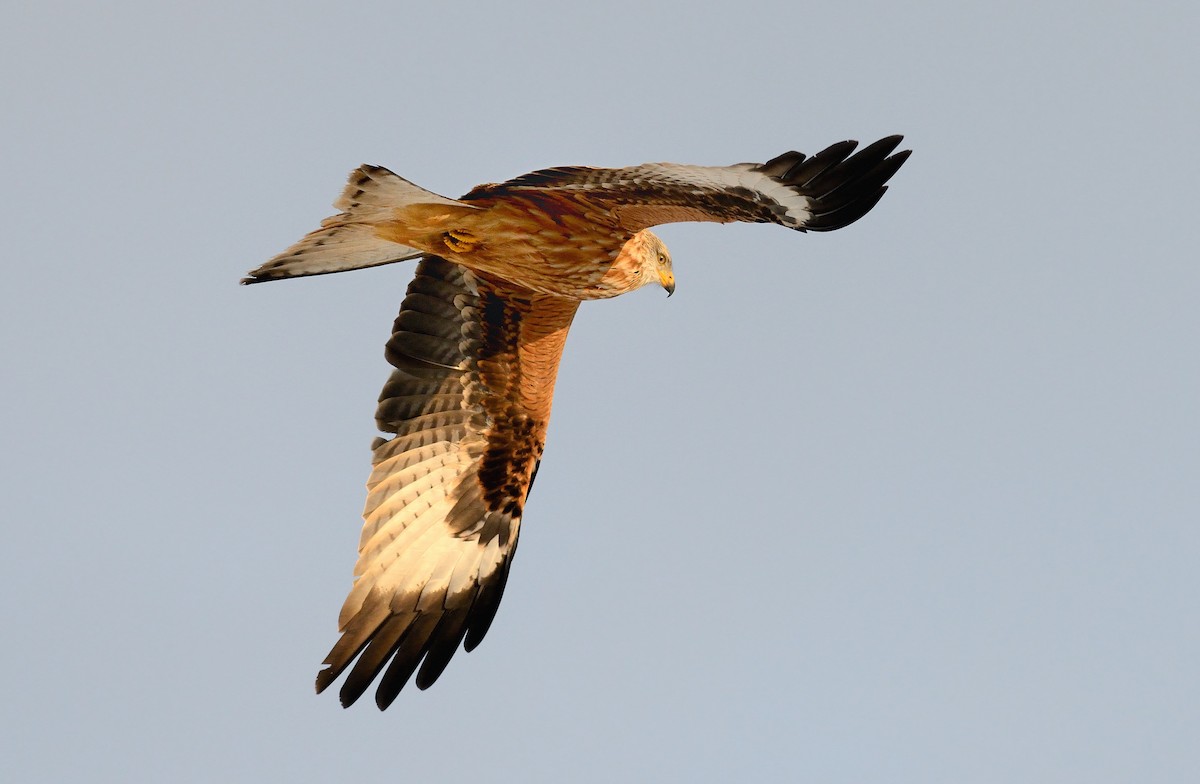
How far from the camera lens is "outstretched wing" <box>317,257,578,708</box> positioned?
9.12 metres

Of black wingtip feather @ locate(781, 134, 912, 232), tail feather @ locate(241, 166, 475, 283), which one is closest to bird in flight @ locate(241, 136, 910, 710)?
tail feather @ locate(241, 166, 475, 283)

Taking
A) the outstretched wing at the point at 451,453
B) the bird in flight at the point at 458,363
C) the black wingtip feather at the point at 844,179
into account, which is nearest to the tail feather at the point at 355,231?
the bird in flight at the point at 458,363

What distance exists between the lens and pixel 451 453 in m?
9.49

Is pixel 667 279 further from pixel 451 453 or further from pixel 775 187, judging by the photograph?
pixel 775 187

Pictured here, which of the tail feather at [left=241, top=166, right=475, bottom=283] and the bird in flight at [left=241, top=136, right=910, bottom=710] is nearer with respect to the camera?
the tail feather at [left=241, top=166, right=475, bottom=283]

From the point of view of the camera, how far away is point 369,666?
884 cm

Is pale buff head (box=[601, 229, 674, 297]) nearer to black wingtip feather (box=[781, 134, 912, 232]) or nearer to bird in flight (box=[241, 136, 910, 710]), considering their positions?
bird in flight (box=[241, 136, 910, 710])

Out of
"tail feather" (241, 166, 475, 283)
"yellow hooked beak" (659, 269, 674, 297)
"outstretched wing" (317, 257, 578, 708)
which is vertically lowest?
"outstretched wing" (317, 257, 578, 708)

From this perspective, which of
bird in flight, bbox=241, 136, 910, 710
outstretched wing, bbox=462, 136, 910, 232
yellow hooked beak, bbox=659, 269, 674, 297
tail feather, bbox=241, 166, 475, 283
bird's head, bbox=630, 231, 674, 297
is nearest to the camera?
outstretched wing, bbox=462, 136, 910, 232

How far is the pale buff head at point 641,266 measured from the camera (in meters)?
8.39

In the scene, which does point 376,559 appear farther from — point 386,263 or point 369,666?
point 386,263

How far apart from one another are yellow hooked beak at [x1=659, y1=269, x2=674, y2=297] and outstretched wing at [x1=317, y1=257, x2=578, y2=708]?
1.97 ft

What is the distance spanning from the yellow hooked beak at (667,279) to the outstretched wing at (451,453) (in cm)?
60

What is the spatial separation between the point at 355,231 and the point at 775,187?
7.45 ft
